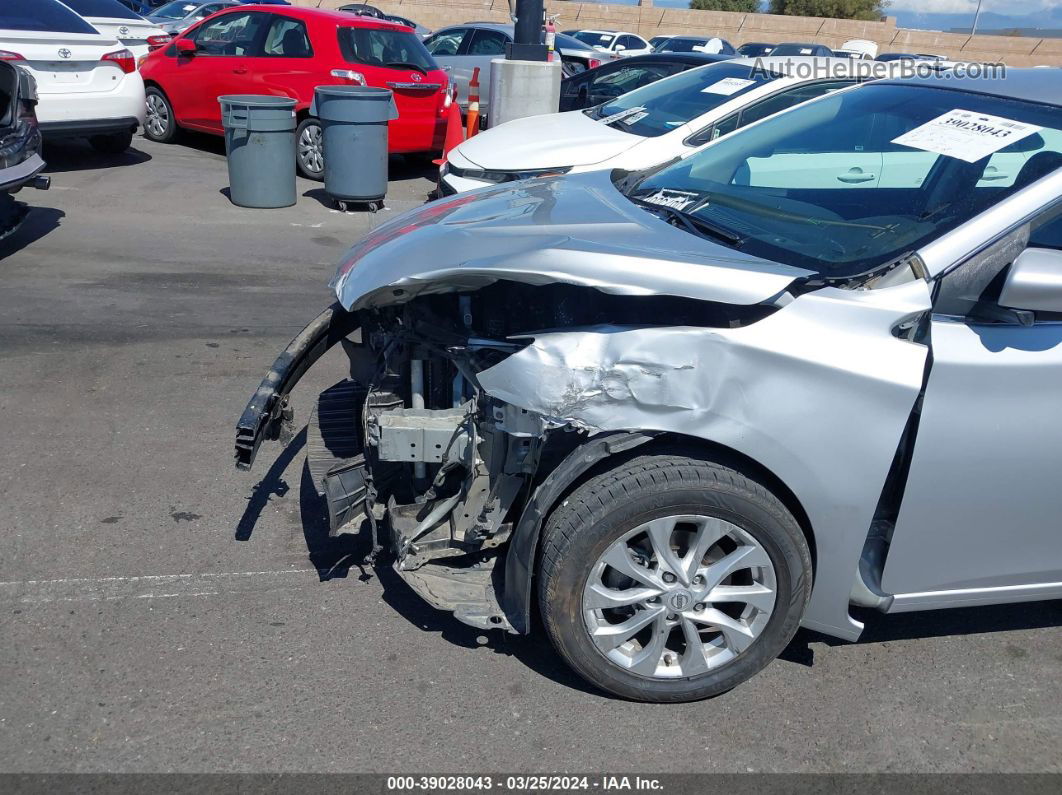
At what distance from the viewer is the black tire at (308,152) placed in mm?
10742

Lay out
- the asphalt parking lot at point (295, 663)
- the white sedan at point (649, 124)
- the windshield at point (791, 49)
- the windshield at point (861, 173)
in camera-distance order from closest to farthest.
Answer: the asphalt parking lot at point (295, 663)
the windshield at point (861, 173)
the white sedan at point (649, 124)
the windshield at point (791, 49)

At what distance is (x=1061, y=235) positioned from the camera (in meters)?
3.18

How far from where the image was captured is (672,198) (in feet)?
12.3

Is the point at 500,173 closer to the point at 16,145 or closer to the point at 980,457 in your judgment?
the point at 16,145

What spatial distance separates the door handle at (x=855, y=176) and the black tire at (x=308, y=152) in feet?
26.1

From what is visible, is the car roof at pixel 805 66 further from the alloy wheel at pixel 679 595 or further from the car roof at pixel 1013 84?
the alloy wheel at pixel 679 595

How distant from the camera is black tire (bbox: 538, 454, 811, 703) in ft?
9.14

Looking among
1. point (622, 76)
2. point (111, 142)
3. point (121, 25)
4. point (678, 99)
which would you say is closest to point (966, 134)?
point (678, 99)

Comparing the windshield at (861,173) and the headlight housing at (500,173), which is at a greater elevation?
the windshield at (861,173)

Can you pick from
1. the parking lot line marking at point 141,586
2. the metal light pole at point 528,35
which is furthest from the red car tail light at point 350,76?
the parking lot line marking at point 141,586

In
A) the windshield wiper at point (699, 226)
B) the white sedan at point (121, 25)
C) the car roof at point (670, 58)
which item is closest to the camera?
the windshield wiper at point (699, 226)

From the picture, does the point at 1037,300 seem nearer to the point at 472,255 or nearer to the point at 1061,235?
the point at 1061,235

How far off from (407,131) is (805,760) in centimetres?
955

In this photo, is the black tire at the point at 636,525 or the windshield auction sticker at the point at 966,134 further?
the windshield auction sticker at the point at 966,134
